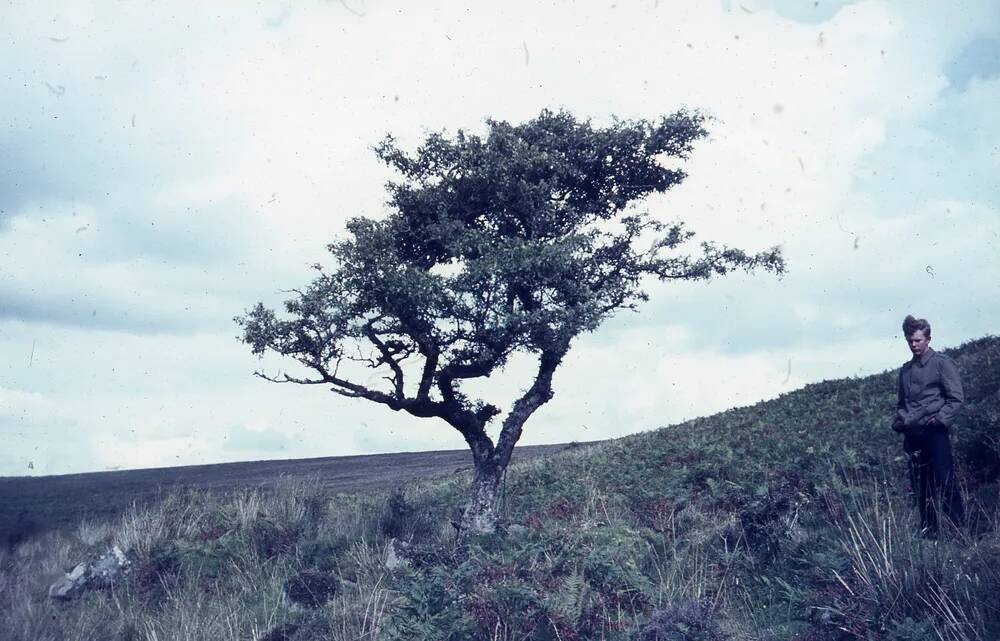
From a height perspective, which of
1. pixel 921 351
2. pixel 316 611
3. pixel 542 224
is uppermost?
pixel 542 224

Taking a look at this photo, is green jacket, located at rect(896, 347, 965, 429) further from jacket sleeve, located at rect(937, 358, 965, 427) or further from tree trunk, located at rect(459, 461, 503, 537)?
tree trunk, located at rect(459, 461, 503, 537)

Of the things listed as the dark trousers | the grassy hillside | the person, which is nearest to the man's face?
the person

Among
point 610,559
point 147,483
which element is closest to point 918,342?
point 610,559

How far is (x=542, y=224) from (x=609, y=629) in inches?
364

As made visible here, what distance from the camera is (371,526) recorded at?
43.7ft

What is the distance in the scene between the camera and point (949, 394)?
7.68 metres

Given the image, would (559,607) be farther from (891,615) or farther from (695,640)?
(891,615)

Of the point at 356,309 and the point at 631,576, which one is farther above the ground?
the point at 356,309

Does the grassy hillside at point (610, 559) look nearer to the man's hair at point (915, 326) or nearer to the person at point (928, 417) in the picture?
the person at point (928, 417)

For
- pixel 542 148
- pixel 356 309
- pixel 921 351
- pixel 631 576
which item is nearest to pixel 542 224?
pixel 542 148

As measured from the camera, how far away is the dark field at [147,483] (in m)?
22.0

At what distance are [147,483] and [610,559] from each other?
1447 inches

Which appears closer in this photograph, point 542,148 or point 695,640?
point 695,640

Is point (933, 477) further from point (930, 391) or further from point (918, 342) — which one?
point (918, 342)
